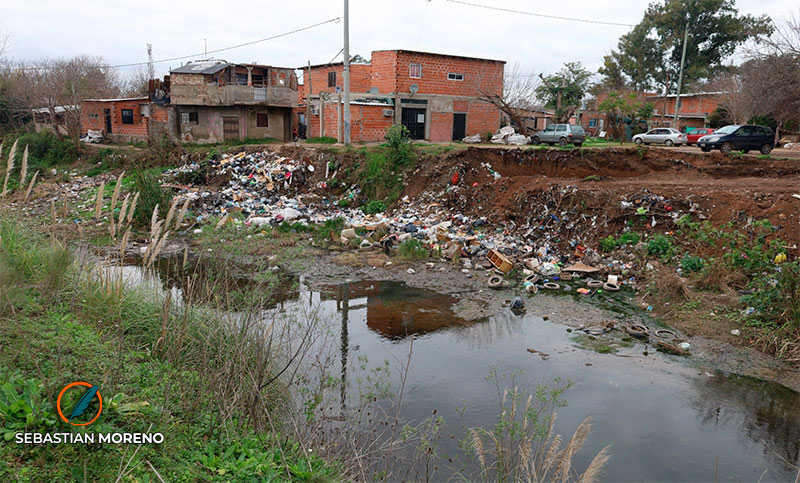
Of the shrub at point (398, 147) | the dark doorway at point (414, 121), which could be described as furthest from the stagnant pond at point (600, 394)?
the dark doorway at point (414, 121)

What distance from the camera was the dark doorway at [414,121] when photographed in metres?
24.0

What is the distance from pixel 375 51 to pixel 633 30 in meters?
24.0

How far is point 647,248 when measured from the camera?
1024cm

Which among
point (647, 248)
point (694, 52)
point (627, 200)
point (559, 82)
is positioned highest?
point (694, 52)

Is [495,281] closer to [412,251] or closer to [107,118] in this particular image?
[412,251]

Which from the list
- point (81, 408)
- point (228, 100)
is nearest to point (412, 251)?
point (81, 408)

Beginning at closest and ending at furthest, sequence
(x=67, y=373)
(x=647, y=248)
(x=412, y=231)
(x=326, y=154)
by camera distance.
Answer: (x=67, y=373) < (x=647, y=248) < (x=412, y=231) < (x=326, y=154)

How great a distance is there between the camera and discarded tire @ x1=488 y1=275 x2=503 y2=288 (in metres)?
9.45

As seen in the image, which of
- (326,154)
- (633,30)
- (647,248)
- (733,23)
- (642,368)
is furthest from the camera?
(633,30)

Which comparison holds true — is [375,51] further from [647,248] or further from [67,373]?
[67,373]

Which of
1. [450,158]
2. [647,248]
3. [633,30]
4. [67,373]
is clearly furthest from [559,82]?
[67,373]

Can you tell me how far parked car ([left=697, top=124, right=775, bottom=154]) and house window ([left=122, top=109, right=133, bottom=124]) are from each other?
26.8m

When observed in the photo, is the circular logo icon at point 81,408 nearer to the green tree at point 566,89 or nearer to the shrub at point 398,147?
the shrub at point 398,147

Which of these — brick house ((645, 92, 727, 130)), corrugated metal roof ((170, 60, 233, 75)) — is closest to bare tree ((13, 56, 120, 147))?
corrugated metal roof ((170, 60, 233, 75))
